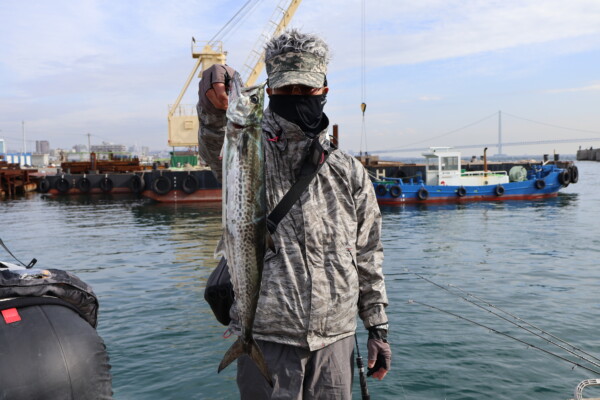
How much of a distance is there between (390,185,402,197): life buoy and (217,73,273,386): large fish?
29.4 m

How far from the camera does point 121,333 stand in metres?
8.47

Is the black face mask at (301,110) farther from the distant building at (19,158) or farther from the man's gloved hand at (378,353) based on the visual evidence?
the distant building at (19,158)

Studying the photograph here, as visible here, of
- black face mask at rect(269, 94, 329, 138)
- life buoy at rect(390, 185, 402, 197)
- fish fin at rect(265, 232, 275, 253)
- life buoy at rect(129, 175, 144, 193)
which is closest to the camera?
fish fin at rect(265, 232, 275, 253)

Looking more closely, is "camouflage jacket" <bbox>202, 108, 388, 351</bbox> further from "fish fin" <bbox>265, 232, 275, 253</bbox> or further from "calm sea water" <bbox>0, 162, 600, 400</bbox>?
"calm sea water" <bbox>0, 162, 600, 400</bbox>

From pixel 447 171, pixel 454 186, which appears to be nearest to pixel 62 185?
pixel 447 171

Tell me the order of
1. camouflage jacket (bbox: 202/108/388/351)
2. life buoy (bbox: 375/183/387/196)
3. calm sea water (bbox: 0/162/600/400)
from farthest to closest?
life buoy (bbox: 375/183/387/196)
calm sea water (bbox: 0/162/600/400)
camouflage jacket (bbox: 202/108/388/351)

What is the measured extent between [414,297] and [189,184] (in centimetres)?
2636

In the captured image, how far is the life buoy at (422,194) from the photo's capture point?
3133 centimetres

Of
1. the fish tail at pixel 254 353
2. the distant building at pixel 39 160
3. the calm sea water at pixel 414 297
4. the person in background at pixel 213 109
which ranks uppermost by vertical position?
the distant building at pixel 39 160

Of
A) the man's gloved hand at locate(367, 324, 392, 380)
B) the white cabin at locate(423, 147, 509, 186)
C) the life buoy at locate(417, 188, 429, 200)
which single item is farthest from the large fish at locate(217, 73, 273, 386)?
the white cabin at locate(423, 147, 509, 186)

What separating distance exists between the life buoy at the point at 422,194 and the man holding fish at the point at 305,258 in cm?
2926

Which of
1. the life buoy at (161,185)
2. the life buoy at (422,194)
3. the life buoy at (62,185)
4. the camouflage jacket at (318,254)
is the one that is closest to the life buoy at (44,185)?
the life buoy at (62,185)

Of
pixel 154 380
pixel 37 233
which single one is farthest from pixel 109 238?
pixel 154 380

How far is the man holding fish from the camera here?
2600 millimetres
